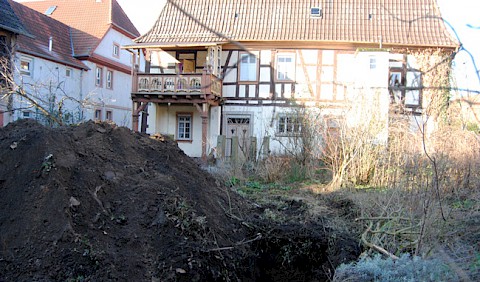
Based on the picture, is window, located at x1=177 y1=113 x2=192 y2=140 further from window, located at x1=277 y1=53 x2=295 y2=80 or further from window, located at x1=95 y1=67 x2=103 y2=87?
window, located at x1=95 y1=67 x2=103 y2=87

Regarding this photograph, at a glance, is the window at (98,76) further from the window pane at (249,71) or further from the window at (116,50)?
the window pane at (249,71)

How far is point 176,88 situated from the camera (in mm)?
16938

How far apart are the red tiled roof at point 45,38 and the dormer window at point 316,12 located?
13.2 metres

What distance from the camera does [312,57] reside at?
18266 millimetres

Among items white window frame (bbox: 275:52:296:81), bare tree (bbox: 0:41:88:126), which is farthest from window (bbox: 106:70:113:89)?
white window frame (bbox: 275:52:296:81)

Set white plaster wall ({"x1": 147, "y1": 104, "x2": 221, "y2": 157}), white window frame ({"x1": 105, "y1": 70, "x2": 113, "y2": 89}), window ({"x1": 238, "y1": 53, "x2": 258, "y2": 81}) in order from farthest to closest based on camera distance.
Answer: white window frame ({"x1": 105, "y1": 70, "x2": 113, "y2": 89})
white plaster wall ({"x1": 147, "y1": 104, "x2": 221, "y2": 157})
window ({"x1": 238, "y1": 53, "x2": 258, "y2": 81})

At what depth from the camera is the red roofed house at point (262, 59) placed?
1717 centimetres

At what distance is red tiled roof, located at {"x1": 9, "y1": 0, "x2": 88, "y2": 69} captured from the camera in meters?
21.4

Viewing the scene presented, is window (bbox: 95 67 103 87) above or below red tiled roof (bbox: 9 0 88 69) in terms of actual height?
below

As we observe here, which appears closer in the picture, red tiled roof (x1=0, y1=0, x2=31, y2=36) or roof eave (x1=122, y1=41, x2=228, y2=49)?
red tiled roof (x1=0, y1=0, x2=31, y2=36)

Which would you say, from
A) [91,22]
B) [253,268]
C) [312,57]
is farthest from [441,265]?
[91,22]

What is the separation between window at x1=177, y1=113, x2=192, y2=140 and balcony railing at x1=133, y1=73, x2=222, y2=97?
2681 mm

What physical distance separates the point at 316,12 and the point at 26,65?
14170 mm

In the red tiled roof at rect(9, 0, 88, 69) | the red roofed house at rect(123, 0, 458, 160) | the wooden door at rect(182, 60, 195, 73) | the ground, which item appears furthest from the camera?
the red tiled roof at rect(9, 0, 88, 69)
